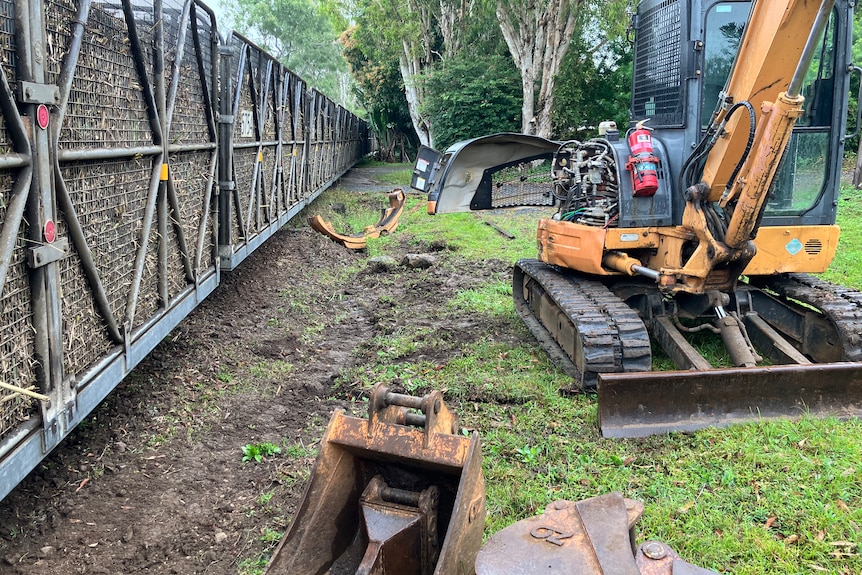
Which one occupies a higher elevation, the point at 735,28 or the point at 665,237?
the point at 735,28

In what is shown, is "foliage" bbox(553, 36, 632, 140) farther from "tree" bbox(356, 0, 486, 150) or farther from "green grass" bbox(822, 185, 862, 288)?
"green grass" bbox(822, 185, 862, 288)

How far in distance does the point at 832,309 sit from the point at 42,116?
5.31 m

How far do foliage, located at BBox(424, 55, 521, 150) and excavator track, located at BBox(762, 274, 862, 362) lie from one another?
18995mm

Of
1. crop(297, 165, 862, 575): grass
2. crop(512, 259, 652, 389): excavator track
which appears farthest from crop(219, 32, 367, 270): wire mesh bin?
crop(512, 259, 652, 389): excavator track

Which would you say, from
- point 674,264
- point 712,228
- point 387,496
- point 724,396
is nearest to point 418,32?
point 674,264

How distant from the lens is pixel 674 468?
4.12 meters

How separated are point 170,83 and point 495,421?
3204mm

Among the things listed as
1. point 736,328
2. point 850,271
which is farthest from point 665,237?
point 850,271

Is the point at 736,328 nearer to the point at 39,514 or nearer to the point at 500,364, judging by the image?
the point at 500,364

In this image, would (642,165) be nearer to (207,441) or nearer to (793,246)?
(793,246)

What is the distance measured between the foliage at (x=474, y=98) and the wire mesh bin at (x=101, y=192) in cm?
1840

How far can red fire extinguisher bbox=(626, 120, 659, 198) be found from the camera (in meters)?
5.52

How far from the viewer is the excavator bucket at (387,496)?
9.34 ft

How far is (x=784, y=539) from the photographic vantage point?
3.42 meters
